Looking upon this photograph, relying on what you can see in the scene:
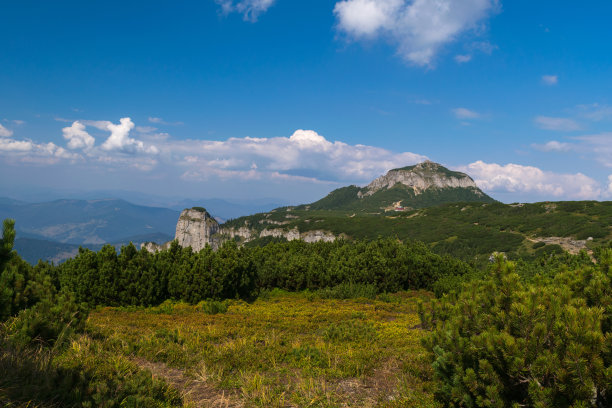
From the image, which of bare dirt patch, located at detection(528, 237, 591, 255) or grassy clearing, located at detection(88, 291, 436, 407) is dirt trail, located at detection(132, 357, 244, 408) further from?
bare dirt patch, located at detection(528, 237, 591, 255)

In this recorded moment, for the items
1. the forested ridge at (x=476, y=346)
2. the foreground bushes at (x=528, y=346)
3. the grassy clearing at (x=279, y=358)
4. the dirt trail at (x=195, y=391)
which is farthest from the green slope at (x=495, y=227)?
the foreground bushes at (x=528, y=346)

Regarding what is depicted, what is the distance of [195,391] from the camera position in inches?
239

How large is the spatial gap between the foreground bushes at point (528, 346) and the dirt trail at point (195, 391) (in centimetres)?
361

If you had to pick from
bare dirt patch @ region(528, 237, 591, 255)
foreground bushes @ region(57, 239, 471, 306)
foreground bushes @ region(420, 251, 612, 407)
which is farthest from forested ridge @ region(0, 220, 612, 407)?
bare dirt patch @ region(528, 237, 591, 255)

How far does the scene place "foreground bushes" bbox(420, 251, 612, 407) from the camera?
3742 mm

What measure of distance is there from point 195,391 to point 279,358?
2409 millimetres

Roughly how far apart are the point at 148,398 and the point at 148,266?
12.9 metres

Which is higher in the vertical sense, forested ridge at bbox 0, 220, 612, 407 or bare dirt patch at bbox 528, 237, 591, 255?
forested ridge at bbox 0, 220, 612, 407

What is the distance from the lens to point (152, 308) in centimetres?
1511

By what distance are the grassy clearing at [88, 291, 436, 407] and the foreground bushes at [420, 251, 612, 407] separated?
117 centimetres

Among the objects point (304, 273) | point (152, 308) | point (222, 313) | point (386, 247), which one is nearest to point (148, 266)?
point (152, 308)

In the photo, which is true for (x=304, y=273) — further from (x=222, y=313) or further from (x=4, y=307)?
(x=4, y=307)

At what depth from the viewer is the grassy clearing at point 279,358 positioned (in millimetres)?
5961

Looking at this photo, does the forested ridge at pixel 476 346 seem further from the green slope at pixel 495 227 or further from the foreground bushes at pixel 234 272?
the green slope at pixel 495 227
